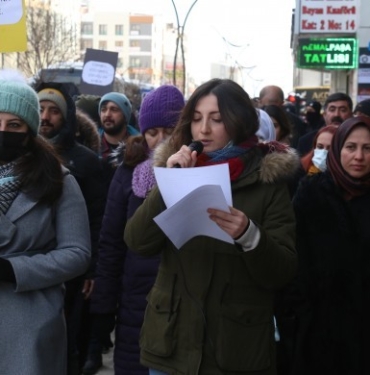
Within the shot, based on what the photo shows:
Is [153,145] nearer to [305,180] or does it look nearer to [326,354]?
[305,180]

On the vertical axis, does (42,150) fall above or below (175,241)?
above

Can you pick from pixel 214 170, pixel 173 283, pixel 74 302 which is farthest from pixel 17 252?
pixel 74 302

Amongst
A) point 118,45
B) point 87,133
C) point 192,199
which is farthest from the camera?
point 118,45

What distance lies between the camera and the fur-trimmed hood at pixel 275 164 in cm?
306

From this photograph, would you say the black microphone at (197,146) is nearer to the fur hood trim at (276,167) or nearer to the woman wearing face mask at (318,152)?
the fur hood trim at (276,167)

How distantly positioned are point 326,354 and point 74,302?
4.95 feet

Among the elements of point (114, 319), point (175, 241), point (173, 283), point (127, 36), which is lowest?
point (114, 319)

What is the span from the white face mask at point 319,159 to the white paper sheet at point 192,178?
254 cm

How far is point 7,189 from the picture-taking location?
3268 millimetres

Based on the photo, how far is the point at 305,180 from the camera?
3.81 metres

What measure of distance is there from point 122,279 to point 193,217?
1.49 meters

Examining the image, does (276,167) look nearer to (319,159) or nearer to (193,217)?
(193,217)

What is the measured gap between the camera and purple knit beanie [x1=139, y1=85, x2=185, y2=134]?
449 cm

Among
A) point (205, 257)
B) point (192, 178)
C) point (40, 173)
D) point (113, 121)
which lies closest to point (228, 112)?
point (192, 178)
